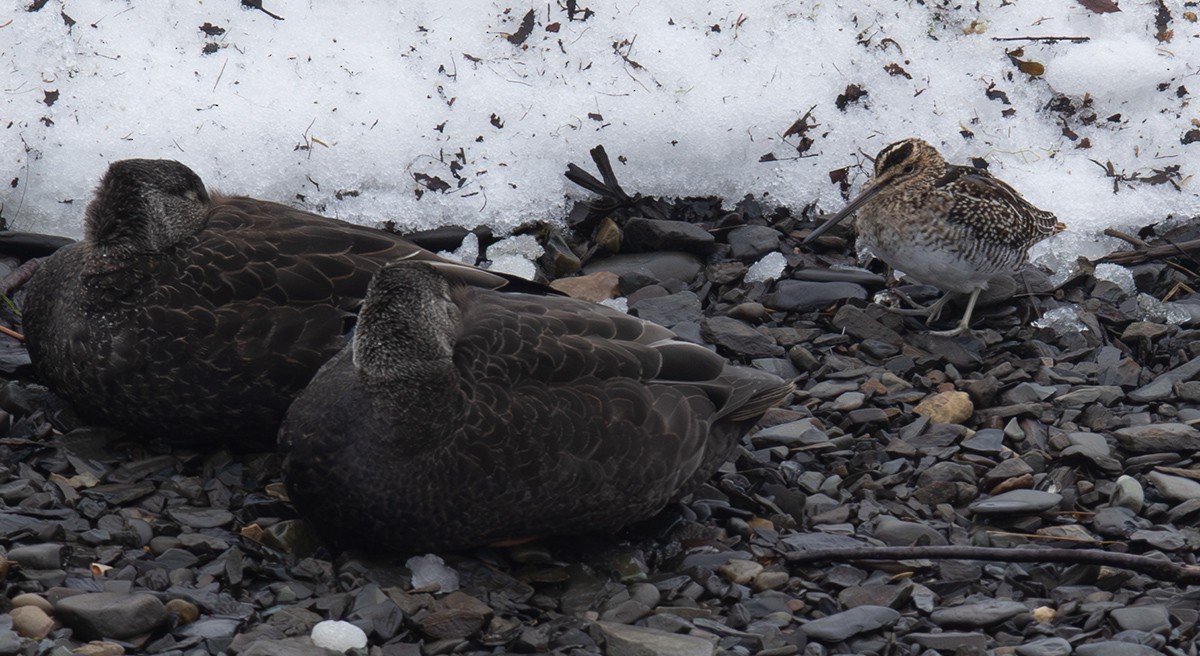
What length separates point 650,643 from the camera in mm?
4543

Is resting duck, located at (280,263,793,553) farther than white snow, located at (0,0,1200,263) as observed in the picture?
No

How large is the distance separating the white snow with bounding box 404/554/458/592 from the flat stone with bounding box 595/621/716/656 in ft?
1.99

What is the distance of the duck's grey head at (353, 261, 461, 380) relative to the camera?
4.78 metres

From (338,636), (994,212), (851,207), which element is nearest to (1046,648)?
(338,636)

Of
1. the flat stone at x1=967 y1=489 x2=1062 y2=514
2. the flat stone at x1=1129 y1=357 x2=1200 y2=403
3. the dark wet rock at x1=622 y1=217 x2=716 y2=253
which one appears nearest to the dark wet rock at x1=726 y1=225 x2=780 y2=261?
the dark wet rock at x1=622 y1=217 x2=716 y2=253

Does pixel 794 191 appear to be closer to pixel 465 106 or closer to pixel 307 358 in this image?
pixel 465 106

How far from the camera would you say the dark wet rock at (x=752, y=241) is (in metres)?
7.35

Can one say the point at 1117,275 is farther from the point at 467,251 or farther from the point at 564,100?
the point at 467,251

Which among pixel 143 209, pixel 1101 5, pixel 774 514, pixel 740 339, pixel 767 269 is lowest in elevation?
pixel 774 514

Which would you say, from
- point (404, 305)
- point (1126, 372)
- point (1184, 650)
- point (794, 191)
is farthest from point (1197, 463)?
point (404, 305)

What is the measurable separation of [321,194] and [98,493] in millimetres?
2442

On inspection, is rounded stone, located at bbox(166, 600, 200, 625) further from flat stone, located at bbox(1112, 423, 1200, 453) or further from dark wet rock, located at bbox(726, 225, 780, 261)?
flat stone, located at bbox(1112, 423, 1200, 453)

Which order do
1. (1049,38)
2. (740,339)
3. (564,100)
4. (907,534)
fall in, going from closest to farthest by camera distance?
(907,534)
(740,339)
(564,100)
(1049,38)

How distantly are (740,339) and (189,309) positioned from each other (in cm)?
253
